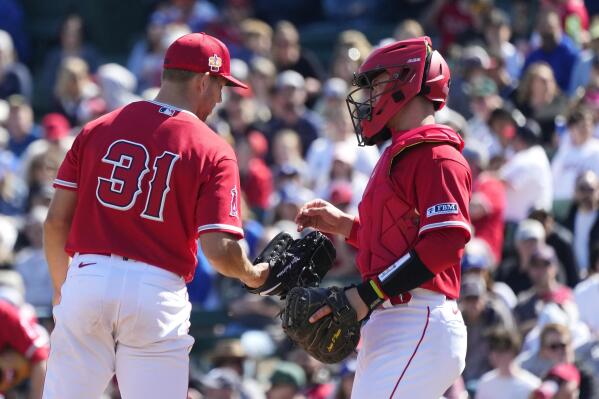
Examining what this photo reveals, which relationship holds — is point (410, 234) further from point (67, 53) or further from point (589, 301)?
point (67, 53)

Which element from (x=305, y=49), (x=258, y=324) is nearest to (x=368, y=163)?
(x=258, y=324)

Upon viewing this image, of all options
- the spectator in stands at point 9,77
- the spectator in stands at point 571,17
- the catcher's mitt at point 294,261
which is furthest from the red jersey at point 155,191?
the spectator in stands at point 9,77

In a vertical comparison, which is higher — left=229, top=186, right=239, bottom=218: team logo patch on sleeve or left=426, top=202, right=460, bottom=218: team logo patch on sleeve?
left=426, top=202, right=460, bottom=218: team logo patch on sleeve

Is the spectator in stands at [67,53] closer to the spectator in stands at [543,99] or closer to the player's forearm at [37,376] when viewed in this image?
the spectator in stands at [543,99]

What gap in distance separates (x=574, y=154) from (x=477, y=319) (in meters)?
2.39

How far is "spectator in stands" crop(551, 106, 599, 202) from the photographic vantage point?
11.0 metres

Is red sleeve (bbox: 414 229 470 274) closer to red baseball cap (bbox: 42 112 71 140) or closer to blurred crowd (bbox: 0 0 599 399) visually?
blurred crowd (bbox: 0 0 599 399)

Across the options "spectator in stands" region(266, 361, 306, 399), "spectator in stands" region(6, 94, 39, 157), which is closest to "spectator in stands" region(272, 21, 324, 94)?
"spectator in stands" region(6, 94, 39, 157)

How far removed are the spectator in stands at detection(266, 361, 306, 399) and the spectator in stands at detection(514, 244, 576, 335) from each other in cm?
169

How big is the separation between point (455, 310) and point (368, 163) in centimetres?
641

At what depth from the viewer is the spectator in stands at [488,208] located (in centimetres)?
1055

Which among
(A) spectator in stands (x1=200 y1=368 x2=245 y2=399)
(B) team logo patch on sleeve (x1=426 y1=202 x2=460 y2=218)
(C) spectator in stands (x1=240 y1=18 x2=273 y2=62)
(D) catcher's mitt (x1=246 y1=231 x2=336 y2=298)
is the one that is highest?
(B) team logo patch on sleeve (x1=426 y1=202 x2=460 y2=218)

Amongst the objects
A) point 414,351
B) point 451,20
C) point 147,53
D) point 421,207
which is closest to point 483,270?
point 414,351

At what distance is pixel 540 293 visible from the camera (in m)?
9.63
